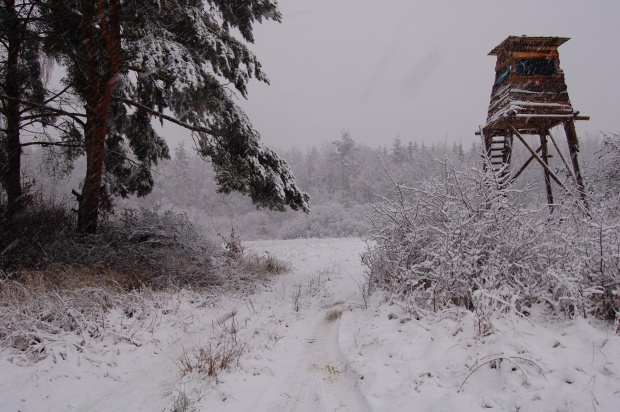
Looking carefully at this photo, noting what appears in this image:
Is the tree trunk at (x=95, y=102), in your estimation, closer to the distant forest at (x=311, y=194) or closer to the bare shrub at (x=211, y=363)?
the bare shrub at (x=211, y=363)

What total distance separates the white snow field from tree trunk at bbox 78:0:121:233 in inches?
146

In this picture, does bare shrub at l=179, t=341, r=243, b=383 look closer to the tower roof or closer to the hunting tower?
the hunting tower

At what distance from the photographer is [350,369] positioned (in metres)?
3.13

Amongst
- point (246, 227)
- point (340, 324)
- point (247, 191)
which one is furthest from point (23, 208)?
point (246, 227)

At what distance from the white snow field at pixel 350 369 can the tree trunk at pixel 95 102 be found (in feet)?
12.2

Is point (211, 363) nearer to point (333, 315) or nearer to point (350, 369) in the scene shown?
point (350, 369)

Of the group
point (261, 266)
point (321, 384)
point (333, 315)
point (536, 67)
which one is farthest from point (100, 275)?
point (536, 67)

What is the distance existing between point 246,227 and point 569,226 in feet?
144

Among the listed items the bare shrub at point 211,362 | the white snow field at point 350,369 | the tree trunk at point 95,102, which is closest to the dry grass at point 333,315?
the white snow field at point 350,369

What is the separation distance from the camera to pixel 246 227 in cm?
4556

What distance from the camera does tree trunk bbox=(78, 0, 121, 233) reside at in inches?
231

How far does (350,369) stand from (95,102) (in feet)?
25.2

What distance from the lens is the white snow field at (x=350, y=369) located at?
2.29 m

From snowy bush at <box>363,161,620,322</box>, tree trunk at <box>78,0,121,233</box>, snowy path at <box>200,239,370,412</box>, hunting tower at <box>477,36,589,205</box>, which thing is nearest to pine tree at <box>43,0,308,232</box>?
tree trunk at <box>78,0,121,233</box>
